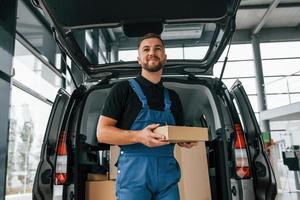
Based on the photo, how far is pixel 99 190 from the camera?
2.30 meters

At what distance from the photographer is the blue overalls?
1464mm

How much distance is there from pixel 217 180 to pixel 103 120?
41.2 inches

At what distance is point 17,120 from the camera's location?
4.05 metres

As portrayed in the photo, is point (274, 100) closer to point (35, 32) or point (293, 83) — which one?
point (293, 83)

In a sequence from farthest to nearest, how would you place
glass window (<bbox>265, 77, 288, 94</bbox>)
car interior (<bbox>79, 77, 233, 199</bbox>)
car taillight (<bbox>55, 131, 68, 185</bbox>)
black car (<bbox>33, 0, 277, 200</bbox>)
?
glass window (<bbox>265, 77, 288, 94</bbox>) → car interior (<bbox>79, 77, 233, 199</bbox>) → car taillight (<bbox>55, 131, 68, 185</bbox>) → black car (<bbox>33, 0, 277, 200</bbox>)

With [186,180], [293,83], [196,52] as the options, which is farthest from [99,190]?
[293,83]

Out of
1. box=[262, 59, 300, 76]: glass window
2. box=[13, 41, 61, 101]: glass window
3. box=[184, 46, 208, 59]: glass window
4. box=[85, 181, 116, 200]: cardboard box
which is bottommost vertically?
box=[85, 181, 116, 200]: cardboard box

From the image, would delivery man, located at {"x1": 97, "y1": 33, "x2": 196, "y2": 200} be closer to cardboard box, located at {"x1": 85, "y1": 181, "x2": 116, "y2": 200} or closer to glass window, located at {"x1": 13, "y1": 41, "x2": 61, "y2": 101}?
cardboard box, located at {"x1": 85, "y1": 181, "x2": 116, "y2": 200}

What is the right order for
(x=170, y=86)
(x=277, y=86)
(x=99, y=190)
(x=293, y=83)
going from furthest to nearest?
(x=277, y=86), (x=293, y=83), (x=170, y=86), (x=99, y=190)

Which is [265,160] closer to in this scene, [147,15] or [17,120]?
[147,15]

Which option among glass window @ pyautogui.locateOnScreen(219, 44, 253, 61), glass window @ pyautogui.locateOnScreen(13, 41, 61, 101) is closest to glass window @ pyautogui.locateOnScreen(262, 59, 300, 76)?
glass window @ pyautogui.locateOnScreen(219, 44, 253, 61)

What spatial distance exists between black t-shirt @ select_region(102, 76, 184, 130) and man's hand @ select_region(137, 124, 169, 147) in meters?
0.19

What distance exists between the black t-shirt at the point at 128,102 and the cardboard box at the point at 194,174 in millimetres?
856

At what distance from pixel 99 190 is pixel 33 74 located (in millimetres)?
2624
